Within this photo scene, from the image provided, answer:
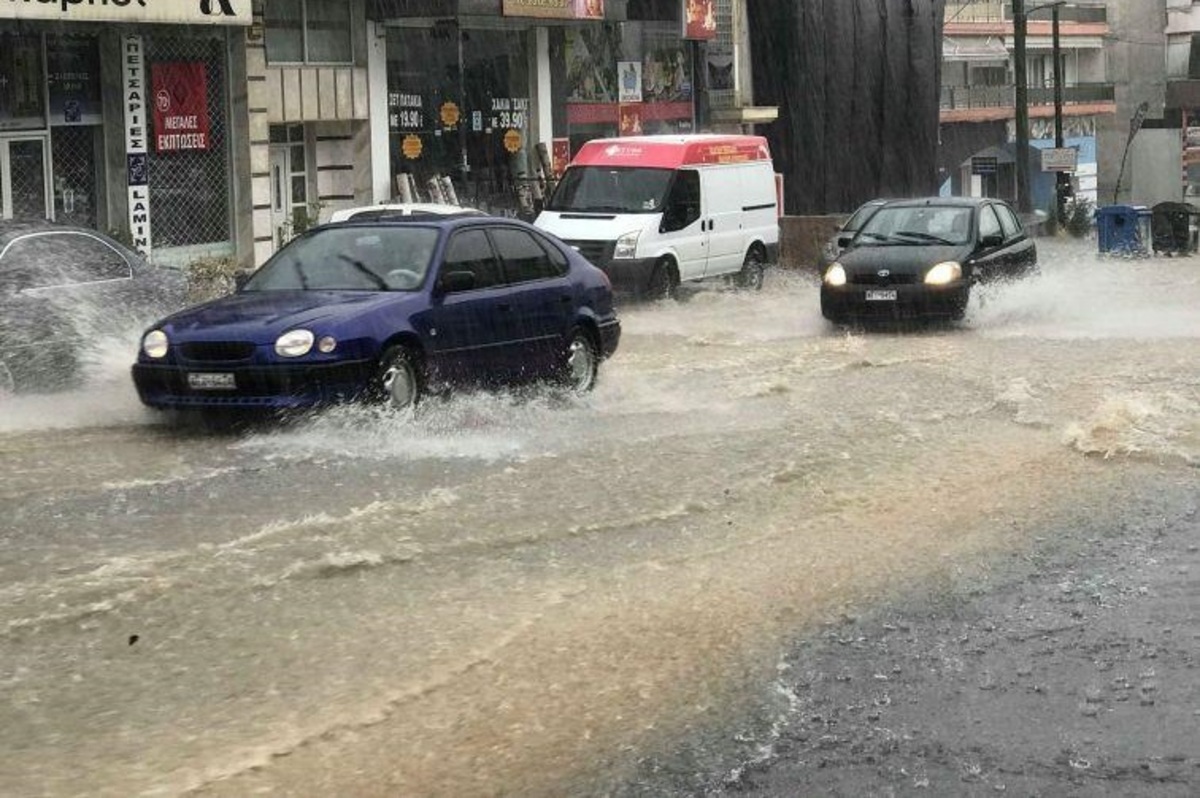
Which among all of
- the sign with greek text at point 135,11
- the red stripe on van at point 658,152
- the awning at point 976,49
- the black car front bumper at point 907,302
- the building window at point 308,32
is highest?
the awning at point 976,49

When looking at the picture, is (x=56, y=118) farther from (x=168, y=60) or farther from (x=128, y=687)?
(x=128, y=687)

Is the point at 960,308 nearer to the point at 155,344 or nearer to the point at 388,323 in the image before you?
the point at 388,323

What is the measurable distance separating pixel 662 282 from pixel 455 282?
10.7m

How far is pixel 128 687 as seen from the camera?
20.6 ft

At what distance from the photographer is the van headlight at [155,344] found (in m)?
11.5

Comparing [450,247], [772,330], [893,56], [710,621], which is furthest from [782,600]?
[893,56]

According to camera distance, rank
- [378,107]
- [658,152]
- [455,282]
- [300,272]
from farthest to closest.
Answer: [378,107] → [658,152] → [300,272] → [455,282]

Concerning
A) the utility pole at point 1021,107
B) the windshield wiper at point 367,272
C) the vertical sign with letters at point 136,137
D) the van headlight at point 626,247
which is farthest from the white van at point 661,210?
the utility pole at point 1021,107

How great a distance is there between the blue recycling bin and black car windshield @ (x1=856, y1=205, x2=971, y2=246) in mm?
15622

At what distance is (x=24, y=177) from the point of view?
2108cm

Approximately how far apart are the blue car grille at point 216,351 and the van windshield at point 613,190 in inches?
470

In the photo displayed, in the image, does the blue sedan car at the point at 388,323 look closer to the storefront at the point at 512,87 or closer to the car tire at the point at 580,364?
the car tire at the point at 580,364

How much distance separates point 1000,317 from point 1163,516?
1108 cm

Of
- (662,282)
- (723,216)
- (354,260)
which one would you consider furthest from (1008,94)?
(354,260)
